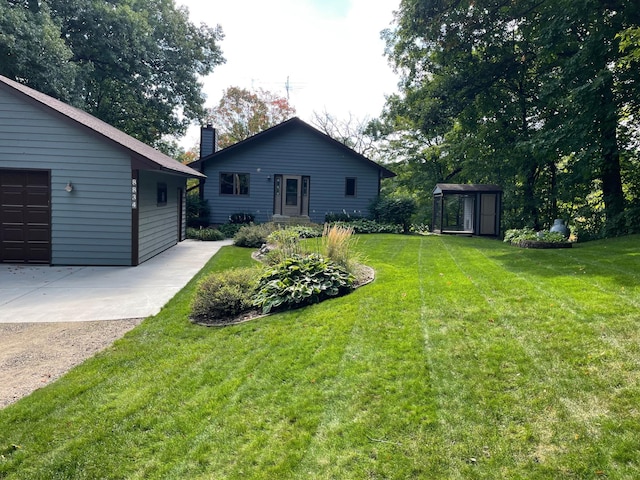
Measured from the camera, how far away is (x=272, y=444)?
2678 mm

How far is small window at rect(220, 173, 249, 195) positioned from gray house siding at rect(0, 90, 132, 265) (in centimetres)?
998

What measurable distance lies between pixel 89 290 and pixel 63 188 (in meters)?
3.36

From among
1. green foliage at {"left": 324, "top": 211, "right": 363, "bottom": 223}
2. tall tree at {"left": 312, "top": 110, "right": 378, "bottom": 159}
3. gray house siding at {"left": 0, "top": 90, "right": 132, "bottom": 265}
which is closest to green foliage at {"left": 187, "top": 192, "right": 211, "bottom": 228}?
green foliage at {"left": 324, "top": 211, "right": 363, "bottom": 223}

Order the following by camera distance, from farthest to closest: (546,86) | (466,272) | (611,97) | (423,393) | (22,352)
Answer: (546,86) < (611,97) < (466,272) < (22,352) < (423,393)

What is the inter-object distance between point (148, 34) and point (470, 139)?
16952 millimetres

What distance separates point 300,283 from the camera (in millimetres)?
6012

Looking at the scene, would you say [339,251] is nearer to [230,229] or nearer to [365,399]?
[365,399]

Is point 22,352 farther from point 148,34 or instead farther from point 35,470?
point 148,34

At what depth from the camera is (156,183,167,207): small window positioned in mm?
12070

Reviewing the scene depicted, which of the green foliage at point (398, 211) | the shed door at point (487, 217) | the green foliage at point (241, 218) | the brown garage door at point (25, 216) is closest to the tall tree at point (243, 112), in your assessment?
the green foliage at point (241, 218)

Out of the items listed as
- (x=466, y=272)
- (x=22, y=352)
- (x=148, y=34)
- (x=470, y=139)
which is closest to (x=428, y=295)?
(x=466, y=272)

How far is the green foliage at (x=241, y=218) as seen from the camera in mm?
19297

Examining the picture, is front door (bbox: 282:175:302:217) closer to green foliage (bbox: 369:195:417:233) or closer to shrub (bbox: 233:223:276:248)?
green foliage (bbox: 369:195:417:233)

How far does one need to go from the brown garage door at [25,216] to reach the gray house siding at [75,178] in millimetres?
187
